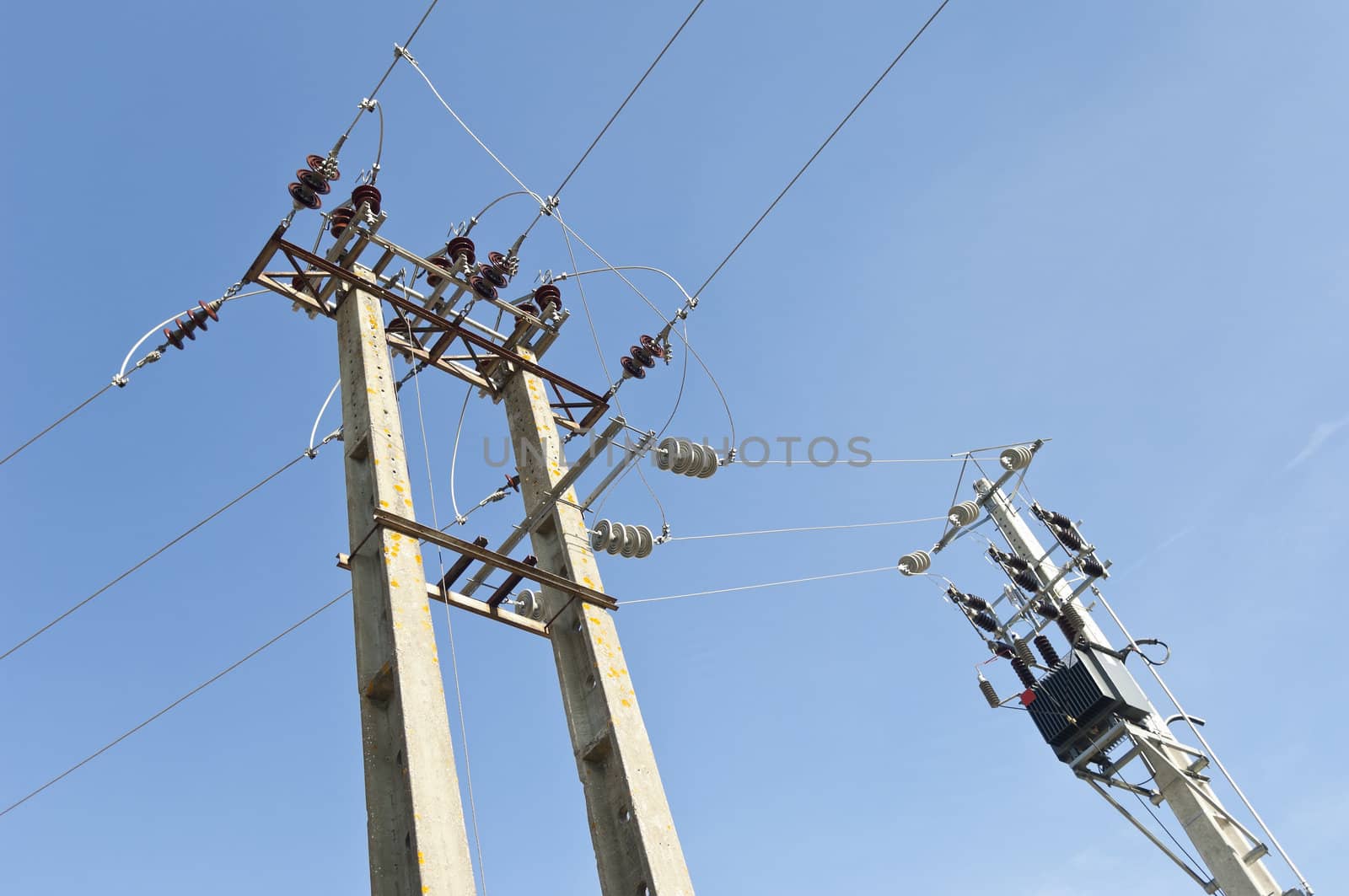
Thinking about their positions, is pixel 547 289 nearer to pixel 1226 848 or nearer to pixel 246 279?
pixel 246 279

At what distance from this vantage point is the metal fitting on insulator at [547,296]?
8.53m

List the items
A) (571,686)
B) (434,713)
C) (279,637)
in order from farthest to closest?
(279,637) < (571,686) < (434,713)

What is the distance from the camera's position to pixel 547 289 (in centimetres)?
854

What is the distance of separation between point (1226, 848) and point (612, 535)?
32.4ft

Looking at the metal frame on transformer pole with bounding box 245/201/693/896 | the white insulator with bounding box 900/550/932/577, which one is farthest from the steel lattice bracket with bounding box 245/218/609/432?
the white insulator with bounding box 900/550/932/577

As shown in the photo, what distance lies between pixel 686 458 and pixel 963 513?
10003 millimetres

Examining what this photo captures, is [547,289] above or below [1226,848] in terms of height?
above

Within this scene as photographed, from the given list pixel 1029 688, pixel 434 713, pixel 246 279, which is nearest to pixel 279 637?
pixel 246 279

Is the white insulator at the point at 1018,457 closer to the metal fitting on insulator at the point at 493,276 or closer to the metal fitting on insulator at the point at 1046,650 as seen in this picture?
the metal fitting on insulator at the point at 1046,650

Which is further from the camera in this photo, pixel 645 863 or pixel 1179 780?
pixel 1179 780

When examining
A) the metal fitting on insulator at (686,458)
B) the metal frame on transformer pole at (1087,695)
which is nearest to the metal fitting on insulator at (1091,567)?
the metal frame on transformer pole at (1087,695)

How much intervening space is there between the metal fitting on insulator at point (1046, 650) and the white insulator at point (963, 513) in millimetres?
2105

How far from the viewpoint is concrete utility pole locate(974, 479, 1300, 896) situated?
12.7m

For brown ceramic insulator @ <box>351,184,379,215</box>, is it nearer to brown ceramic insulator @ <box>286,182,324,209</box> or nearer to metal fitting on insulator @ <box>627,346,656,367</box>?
brown ceramic insulator @ <box>286,182,324,209</box>
